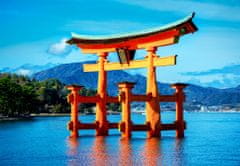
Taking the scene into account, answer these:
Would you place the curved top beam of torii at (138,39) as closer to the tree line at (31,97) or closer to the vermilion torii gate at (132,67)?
the vermilion torii gate at (132,67)

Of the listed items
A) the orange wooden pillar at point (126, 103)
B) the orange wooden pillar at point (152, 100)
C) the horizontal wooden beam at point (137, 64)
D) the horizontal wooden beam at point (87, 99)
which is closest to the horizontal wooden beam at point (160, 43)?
the orange wooden pillar at point (152, 100)

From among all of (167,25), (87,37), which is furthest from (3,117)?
(167,25)

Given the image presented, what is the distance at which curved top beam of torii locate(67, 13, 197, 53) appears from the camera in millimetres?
36344

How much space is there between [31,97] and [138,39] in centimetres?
6591

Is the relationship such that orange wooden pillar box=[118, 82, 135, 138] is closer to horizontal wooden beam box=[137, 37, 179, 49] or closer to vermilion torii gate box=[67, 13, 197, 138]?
vermilion torii gate box=[67, 13, 197, 138]

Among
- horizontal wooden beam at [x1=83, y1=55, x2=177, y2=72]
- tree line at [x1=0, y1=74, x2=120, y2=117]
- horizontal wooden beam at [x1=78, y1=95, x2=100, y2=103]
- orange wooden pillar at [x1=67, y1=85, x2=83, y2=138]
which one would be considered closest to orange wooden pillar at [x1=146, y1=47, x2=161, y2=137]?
horizontal wooden beam at [x1=83, y1=55, x2=177, y2=72]

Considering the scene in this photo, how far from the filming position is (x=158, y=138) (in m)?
39.1

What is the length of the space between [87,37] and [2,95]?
48444mm

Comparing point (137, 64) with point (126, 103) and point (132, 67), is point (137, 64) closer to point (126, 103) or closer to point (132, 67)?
point (132, 67)

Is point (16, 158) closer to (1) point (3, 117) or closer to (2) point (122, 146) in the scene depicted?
(2) point (122, 146)

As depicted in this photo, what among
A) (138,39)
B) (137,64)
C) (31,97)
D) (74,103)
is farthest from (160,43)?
(31,97)

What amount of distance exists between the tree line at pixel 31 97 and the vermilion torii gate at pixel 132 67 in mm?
48042

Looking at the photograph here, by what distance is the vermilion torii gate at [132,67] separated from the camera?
37.3 m

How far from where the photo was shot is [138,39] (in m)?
39.4
